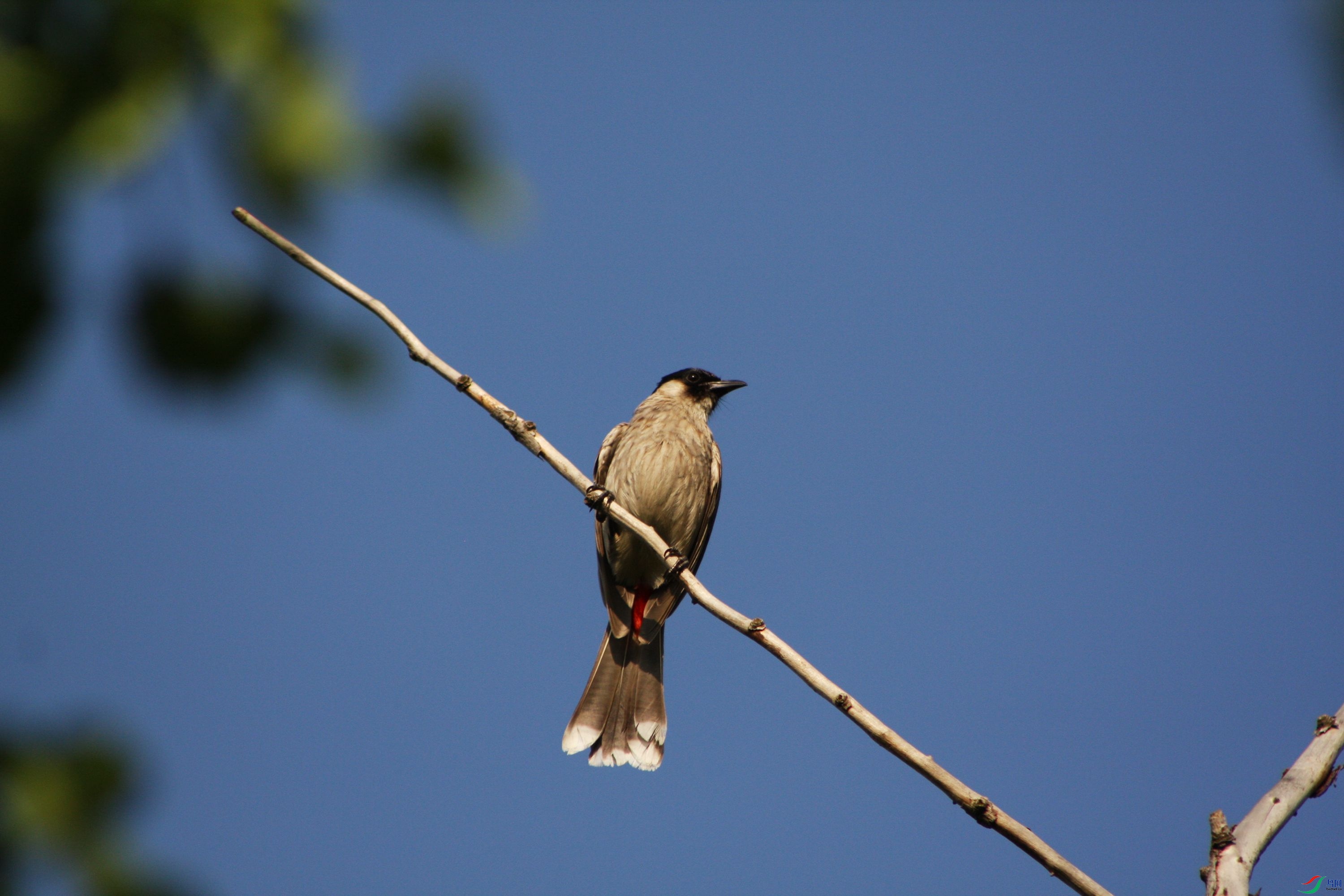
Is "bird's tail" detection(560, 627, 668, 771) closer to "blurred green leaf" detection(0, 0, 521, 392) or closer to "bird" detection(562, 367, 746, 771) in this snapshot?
"bird" detection(562, 367, 746, 771)

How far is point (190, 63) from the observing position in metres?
0.94

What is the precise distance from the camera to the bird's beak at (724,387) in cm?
721

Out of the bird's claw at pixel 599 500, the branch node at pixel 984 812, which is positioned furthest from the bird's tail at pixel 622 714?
the branch node at pixel 984 812

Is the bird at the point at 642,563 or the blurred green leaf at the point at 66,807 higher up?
the bird at the point at 642,563

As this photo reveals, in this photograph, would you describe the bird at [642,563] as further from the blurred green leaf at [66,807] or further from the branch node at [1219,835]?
the blurred green leaf at [66,807]

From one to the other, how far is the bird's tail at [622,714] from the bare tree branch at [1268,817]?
331 cm

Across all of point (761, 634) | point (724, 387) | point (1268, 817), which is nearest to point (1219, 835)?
point (1268, 817)

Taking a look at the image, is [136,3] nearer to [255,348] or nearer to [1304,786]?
[255,348]

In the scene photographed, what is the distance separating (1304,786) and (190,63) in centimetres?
311

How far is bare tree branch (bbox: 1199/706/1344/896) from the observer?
104 inches

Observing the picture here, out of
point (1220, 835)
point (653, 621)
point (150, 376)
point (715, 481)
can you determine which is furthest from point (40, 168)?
point (715, 481)

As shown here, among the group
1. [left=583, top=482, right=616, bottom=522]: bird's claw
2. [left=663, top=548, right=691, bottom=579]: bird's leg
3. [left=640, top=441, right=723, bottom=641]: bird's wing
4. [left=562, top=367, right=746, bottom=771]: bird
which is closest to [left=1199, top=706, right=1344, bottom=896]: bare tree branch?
[left=663, top=548, right=691, bottom=579]: bird's leg

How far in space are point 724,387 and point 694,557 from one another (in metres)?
1.36

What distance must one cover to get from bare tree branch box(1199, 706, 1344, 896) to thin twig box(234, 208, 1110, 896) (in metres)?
0.41
